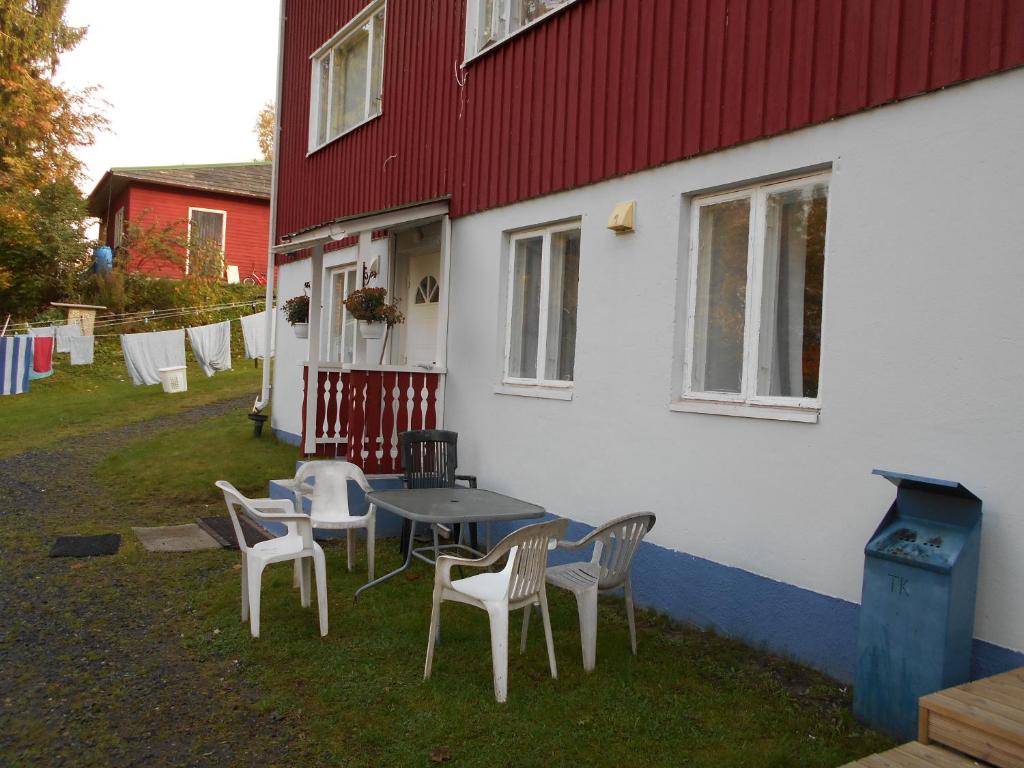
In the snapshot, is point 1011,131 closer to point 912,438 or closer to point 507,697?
point 912,438

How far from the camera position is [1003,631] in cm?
343

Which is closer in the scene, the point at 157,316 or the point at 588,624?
the point at 588,624

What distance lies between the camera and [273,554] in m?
4.84

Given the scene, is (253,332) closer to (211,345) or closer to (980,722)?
(211,345)

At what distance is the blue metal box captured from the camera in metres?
3.29

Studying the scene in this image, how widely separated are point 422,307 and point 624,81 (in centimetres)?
385

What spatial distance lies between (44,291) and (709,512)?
21.1 meters

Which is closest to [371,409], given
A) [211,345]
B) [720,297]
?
[720,297]

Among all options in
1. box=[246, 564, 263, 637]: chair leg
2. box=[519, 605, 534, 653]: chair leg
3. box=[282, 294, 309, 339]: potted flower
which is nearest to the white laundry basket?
box=[282, 294, 309, 339]: potted flower

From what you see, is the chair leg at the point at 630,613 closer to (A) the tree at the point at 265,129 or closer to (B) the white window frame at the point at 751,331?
(B) the white window frame at the point at 751,331

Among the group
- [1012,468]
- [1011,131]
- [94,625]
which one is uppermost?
[1011,131]

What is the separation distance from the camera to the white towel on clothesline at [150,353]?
1573cm

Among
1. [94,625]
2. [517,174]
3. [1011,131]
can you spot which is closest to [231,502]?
[94,625]

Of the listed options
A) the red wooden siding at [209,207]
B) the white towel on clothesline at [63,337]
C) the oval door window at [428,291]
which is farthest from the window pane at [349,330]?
the red wooden siding at [209,207]
